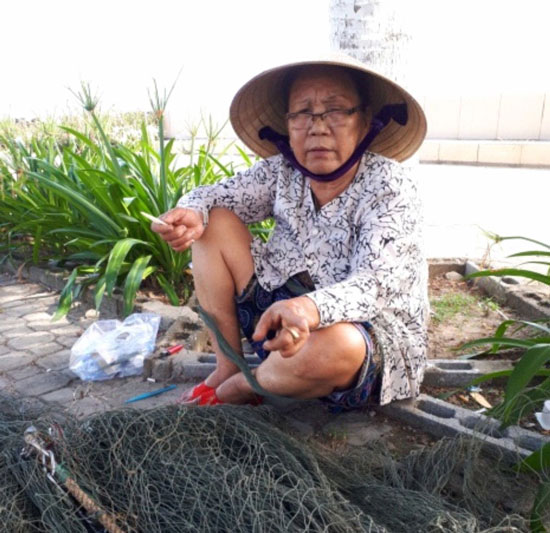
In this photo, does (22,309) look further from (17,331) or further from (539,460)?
(539,460)

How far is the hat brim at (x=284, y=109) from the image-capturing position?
2.05 meters

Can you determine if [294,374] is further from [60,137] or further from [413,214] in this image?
[60,137]

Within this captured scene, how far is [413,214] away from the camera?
6.30 ft

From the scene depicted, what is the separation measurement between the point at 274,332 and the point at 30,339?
1.74m

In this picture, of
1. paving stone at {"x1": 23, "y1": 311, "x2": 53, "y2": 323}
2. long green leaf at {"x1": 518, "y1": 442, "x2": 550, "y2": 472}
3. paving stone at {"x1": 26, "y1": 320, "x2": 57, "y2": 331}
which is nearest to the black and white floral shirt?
long green leaf at {"x1": 518, "y1": 442, "x2": 550, "y2": 472}

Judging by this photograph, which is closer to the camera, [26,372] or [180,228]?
[180,228]

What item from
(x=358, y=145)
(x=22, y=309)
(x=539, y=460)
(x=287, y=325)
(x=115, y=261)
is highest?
(x=358, y=145)

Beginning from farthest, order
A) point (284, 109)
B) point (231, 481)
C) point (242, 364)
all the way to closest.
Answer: point (284, 109) < point (242, 364) < point (231, 481)

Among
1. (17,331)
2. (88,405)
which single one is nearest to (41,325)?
(17,331)

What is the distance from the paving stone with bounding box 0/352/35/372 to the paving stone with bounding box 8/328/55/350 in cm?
8

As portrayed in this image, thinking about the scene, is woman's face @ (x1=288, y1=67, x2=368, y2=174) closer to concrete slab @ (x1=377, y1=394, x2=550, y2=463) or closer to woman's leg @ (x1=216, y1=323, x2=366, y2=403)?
woman's leg @ (x1=216, y1=323, x2=366, y2=403)

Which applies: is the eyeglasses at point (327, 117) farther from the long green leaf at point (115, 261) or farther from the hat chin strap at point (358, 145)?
the long green leaf at point (115, 261)

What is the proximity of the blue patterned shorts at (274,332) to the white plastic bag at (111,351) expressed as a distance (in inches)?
23.0

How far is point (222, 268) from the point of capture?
2.21 metres
